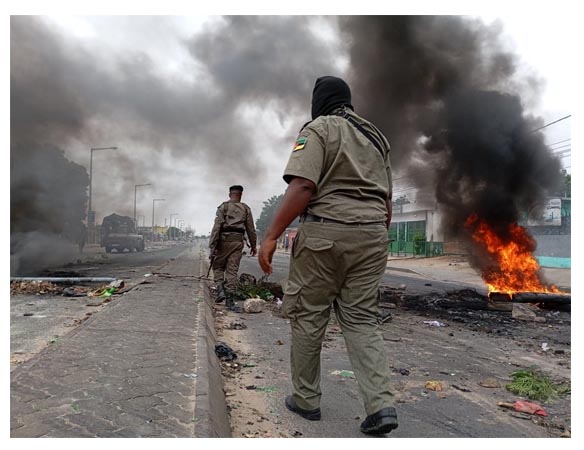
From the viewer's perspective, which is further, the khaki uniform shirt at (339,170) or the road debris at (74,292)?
the road debris at (74,292)

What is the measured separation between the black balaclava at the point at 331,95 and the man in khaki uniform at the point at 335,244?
0.15 meters

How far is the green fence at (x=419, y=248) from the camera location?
23819 millimetres

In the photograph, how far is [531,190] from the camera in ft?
37.6

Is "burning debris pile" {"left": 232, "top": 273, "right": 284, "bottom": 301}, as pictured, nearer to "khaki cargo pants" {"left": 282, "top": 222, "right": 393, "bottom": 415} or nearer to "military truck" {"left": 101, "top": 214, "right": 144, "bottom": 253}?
"khaki cargo pants" {"left": 282, "top": 222, "right": 393, "bottom": 415}

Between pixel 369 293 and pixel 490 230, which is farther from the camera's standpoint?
pixel 490 230

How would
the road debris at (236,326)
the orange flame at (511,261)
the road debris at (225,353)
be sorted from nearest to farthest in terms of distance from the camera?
1. the road debris at (225,353)
2. the road debris at (236,326)
3. the orange flame at (511,261)

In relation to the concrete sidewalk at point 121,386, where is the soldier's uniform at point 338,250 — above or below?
above

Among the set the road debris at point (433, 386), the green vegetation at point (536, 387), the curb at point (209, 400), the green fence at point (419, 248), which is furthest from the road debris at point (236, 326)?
the green fence at point (419, 248)

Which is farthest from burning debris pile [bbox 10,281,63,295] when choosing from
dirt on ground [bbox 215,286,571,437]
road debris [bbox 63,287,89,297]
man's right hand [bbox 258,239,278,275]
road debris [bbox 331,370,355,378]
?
man's right hand [bbox 258,239,278,275]

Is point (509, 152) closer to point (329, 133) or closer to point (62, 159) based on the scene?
point (329, 133)

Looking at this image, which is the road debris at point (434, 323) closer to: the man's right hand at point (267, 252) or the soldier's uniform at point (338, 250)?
the soldier's uniform at point (338, 250)

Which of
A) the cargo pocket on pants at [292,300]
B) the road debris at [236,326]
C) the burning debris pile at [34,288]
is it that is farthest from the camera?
the burning debris pile at [34,288]

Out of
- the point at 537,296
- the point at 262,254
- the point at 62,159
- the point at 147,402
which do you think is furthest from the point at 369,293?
the point at 62,159

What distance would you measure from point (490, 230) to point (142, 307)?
30.3 ft
